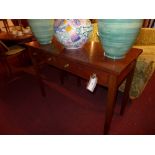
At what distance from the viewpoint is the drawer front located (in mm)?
841

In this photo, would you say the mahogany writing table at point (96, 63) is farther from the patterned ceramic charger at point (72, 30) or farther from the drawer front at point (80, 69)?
the patterned ceramic charger at point (72, 30)

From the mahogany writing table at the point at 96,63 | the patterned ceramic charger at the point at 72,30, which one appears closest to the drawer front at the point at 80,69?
the mahogany writing table at the point at 96,63

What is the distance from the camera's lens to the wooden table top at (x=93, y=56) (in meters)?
0.77

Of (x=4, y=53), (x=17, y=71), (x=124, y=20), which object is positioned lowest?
(x=17, y=71)

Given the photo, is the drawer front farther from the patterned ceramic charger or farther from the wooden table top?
the patterned ceramic charger

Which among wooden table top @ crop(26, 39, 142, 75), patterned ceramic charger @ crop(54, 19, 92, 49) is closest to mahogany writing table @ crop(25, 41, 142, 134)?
wooden table top @ crop(26, 39, 142, 75)

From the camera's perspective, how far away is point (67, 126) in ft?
4.42

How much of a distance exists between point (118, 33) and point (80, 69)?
366 mm

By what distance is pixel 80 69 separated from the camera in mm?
938

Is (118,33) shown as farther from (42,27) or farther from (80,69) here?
(42,27)
